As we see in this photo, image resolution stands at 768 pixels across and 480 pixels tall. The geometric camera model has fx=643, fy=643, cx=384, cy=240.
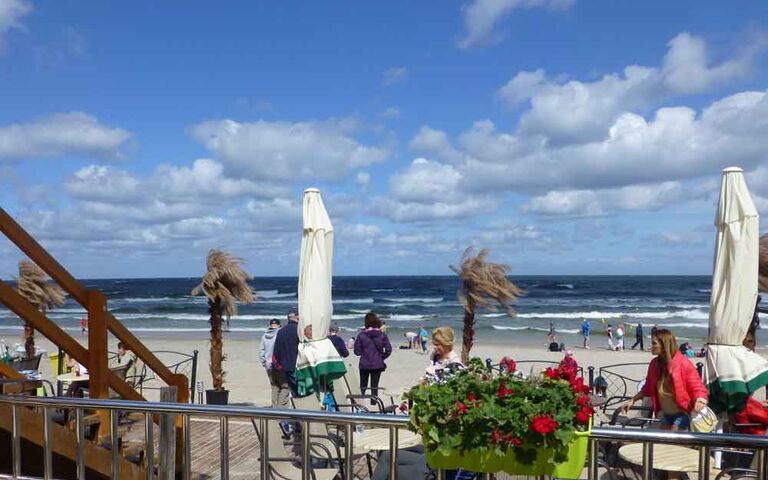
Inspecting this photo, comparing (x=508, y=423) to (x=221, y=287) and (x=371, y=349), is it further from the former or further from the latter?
(x=221, y=287)

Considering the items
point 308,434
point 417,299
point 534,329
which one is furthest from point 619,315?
point 308,434

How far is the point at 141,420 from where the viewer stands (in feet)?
29.2

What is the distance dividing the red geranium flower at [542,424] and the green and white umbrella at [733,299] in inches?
150

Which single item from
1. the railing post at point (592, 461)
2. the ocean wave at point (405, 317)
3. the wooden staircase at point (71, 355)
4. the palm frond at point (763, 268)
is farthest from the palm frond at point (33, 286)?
the ocean wave at point (405, 317)

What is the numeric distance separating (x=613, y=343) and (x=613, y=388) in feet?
58.1

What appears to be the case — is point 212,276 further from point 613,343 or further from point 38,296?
point 613,343

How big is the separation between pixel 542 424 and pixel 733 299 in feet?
13.6

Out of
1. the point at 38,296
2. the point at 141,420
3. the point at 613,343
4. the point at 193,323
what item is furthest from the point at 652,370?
the point at 193,323

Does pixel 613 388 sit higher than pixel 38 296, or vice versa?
pixel 38 296

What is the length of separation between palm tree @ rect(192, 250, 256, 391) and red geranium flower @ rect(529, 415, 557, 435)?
8.93 m

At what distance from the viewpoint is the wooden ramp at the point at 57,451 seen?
4586 millimetres

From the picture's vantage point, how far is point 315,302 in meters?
7.26

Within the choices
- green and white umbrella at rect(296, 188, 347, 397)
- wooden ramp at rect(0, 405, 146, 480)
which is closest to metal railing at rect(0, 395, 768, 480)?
wooden ramp at rect(0, 405, 146, 480)

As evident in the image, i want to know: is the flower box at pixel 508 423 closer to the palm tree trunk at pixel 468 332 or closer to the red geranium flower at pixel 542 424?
the red geranium flower at pixel 542 424
